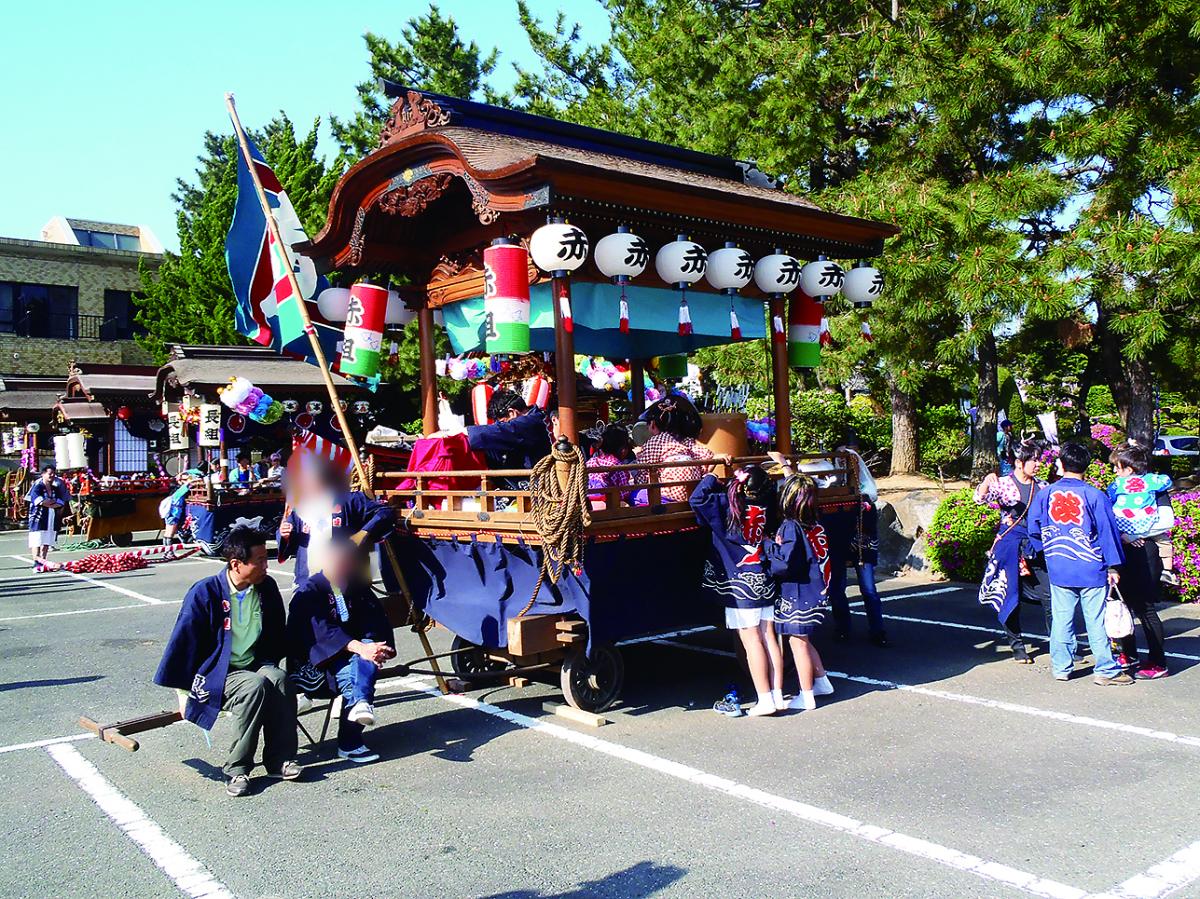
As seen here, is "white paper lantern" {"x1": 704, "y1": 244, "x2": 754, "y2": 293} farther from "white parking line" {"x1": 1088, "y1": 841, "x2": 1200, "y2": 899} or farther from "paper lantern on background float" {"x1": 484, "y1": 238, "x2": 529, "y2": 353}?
"white parking line" {"x1": 1088, "y1": 841, "x2": 1200, "y2": 899}

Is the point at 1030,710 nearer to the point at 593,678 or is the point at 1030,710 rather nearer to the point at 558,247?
the point at 593,678

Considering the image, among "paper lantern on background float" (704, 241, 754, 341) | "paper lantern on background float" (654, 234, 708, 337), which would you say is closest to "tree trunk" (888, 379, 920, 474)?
"paper lantern on background float" (704, 241, 754, 341)

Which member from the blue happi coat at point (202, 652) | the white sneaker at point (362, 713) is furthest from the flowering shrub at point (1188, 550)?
the blue happi coat at point (202, 652)

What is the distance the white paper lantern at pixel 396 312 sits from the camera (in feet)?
27.9

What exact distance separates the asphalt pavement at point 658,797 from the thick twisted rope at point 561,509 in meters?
1.12

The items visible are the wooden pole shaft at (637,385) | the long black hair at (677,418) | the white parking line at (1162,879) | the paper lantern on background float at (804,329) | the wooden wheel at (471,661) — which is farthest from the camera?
the wooden pole shaft at (637,385)

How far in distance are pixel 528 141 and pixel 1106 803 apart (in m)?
5.96

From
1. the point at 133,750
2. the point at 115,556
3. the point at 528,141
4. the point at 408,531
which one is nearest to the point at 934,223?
the point at 528,141

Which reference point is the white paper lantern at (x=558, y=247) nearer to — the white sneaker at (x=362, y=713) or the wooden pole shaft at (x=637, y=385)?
the white sneaker at (x=362, y=713)

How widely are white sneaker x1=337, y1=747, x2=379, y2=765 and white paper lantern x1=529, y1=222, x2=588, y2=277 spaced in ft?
10.6

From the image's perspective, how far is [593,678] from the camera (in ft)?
20.9

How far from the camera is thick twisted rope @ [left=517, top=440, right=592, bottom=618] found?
225 inches

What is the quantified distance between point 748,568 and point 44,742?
15.2 ft

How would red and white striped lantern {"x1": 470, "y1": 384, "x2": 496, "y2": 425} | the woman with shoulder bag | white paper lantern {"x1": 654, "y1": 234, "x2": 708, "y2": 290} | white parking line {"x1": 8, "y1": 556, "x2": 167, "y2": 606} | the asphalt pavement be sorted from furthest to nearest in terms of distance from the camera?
white parking line {"x1": 8, "y1": 556, "x2": 167, "y2": 606} → red and white striped lantern {"x1": 470, "y1": 384, "x2": 496, "y2": 425} → the woman with shoulder bag → white paper lantern {"x1": 654, "y1": 234, "x2": 708, "y2": 290} → the asphalt pavement
